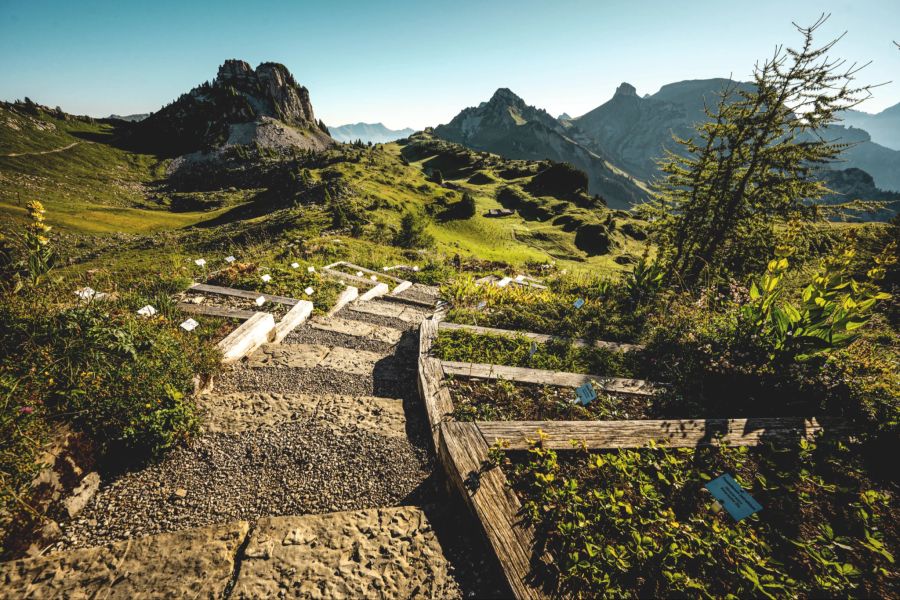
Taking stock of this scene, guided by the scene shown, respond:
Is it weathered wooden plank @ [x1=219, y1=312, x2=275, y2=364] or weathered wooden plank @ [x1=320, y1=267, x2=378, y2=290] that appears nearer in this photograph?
weathered wooden plank @ [x1=219, y1=312, x2=275, y2=364]

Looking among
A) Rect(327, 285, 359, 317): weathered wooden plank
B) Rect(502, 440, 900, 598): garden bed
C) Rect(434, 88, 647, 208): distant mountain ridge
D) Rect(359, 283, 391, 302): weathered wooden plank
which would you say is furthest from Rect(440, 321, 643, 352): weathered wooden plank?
Rect(434, 88, 647, 208): distant mountain ridge

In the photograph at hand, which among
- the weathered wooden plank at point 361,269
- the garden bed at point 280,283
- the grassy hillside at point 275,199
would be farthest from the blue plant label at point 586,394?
the weathered wooden plank at point 361,269

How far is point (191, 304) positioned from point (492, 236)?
23.9m

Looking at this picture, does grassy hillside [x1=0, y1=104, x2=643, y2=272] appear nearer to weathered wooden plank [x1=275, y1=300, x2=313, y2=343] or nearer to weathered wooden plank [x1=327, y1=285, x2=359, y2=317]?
weathered wooden plank [x1=275, y1=300, x2=313, y2=343]

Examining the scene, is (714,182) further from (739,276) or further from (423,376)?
(423,376)

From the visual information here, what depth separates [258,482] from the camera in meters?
3.51

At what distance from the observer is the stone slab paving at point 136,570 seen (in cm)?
220

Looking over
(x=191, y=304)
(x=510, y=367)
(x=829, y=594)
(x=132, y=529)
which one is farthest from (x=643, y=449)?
(x=191, y=304)

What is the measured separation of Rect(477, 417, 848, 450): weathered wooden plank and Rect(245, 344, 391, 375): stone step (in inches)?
128

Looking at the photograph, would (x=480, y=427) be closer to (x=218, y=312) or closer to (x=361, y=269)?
(x=218, y=312)

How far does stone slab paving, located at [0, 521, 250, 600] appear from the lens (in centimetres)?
220

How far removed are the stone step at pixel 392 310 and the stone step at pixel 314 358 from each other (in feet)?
7.73

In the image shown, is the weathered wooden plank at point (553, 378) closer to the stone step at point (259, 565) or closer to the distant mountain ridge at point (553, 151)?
the stone step at point (259, 565)

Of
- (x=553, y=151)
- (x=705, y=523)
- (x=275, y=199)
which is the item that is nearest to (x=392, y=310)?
(x=705, y=523)
